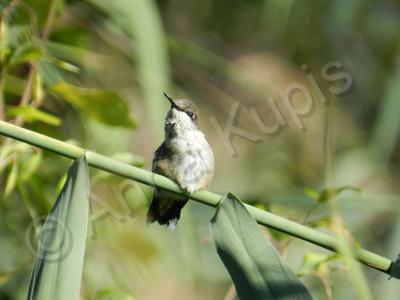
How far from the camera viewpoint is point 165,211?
1.66 metres

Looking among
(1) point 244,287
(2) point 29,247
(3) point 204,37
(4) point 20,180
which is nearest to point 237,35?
(3) point 204,37

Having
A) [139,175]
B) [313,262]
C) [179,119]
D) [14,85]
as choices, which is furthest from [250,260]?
[14,85]

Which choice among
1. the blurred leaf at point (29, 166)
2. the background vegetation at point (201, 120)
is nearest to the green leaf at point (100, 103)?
the background vegetation at point (201, 120)

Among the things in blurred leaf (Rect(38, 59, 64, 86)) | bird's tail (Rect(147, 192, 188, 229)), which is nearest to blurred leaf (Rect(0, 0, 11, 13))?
blurred leaf (Rect(38, 59, 64, 86))

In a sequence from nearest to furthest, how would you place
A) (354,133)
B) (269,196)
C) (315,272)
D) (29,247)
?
(315,272) → (29,247) → (269,196) → (354,133)

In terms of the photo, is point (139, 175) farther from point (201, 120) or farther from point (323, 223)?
point (201, 120)

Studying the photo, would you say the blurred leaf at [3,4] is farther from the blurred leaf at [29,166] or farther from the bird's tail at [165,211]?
the bird's tail at [165,211]

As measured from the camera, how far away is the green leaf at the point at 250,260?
0.98 metres

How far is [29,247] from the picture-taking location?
1.80 metres

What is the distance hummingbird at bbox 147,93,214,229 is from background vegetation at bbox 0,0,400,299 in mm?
50

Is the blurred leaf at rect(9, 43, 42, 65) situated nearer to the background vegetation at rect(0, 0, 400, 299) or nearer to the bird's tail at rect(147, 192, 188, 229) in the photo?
the background vegetation at rect(0, 0, 400, 299)

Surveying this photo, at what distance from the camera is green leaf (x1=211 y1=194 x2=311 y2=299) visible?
984 millimetres

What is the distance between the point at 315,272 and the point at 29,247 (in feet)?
2.29

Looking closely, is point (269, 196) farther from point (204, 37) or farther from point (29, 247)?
point (204, 37)
